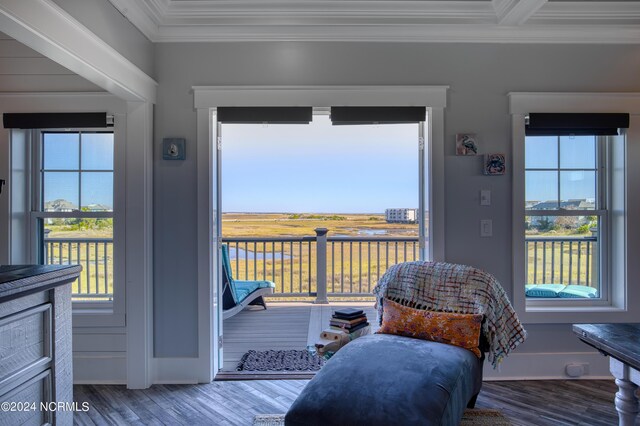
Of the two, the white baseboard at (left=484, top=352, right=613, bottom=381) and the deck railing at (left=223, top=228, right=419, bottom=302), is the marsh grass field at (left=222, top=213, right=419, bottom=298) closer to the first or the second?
the deck railing at (left=223, top=228, right=419, bottom=302)

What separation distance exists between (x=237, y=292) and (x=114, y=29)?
2896 mm

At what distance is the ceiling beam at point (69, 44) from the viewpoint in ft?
4.94

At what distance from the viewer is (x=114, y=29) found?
2.21 meters

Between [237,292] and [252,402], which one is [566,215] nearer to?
[252,402]

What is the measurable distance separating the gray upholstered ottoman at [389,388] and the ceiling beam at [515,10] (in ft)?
7.14

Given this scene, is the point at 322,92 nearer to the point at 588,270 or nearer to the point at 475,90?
the point at 475,90

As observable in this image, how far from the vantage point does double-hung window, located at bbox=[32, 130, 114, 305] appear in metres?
2.83

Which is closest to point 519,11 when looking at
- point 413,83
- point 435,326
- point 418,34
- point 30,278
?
point 418,34

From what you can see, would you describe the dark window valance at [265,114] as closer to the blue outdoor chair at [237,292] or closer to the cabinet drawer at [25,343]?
the cabinet drawer at [25,343]

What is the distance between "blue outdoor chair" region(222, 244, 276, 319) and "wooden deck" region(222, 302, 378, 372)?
0.15 m

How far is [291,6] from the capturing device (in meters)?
2.49

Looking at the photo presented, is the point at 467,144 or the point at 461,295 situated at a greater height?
the point at 467,144

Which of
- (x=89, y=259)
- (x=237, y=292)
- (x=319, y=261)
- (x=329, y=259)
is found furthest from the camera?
(x=329, y=259)

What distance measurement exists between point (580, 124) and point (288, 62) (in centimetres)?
215
